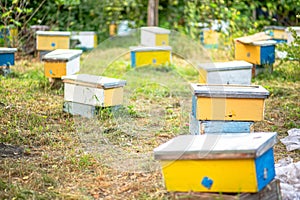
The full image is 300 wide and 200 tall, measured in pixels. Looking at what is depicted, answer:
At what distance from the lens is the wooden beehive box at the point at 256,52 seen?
260 inches

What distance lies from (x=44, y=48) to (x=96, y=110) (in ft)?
9.86

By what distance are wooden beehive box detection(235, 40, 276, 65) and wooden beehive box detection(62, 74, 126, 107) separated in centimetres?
247

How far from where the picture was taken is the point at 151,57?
7.20m

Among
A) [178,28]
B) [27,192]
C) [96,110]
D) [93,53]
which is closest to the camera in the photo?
[27,192]

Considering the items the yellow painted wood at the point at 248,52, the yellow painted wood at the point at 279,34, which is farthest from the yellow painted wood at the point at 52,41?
the yellow painted wood at the point at 279,34

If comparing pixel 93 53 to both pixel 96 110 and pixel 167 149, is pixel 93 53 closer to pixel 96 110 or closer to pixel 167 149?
pixel 96 110

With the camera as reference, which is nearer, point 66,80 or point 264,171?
point 264,171

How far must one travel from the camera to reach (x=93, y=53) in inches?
347

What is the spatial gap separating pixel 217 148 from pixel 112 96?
2207 mm

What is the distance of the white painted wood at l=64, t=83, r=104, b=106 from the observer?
15.1 feet

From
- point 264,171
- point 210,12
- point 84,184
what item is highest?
point 210,12

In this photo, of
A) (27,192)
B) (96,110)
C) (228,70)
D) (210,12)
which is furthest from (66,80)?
(210,12)

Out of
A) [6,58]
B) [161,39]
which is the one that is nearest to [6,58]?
[6,58]

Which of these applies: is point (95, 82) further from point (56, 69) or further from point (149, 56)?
point (149, 56)
